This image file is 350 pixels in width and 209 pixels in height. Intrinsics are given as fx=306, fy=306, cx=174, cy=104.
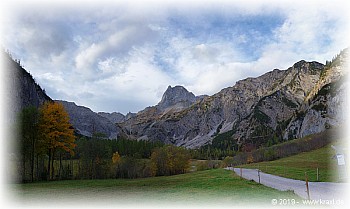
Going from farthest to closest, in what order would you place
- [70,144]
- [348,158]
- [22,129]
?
[70,144], [22,129], [348,158]

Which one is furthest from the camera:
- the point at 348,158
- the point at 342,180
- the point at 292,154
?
the point at 292,154

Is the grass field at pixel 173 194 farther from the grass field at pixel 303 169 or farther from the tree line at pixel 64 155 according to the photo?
the grass field at pixel 303 169

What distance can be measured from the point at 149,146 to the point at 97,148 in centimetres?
10578

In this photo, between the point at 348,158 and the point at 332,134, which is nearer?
the point at 348,158

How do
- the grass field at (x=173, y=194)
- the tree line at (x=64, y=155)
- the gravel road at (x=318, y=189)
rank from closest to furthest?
the gravel road at (x=318, y=189) < the grass field at (x=173, y=194) < the tree line at (x=64, y=155)

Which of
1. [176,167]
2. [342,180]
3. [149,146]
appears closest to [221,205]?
[342,180]

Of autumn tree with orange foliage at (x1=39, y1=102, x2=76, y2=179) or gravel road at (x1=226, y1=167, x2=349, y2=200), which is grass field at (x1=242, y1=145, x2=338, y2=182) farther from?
autumn tree with orange foliage at (x1=39, y1=102, x2=76, y2=179)

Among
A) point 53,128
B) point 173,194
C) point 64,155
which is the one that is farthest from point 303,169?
point 64,155

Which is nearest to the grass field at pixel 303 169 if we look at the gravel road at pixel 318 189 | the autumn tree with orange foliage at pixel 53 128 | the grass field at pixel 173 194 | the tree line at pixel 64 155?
the gravel road at pixel 318 189

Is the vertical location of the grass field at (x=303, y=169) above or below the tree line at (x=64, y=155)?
below

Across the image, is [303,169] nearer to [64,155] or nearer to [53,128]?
[53,128]

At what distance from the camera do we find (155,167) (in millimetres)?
68562

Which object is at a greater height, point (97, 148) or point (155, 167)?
point (97, 148)

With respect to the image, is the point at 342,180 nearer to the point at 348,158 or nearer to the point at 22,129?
the point at 348,158
